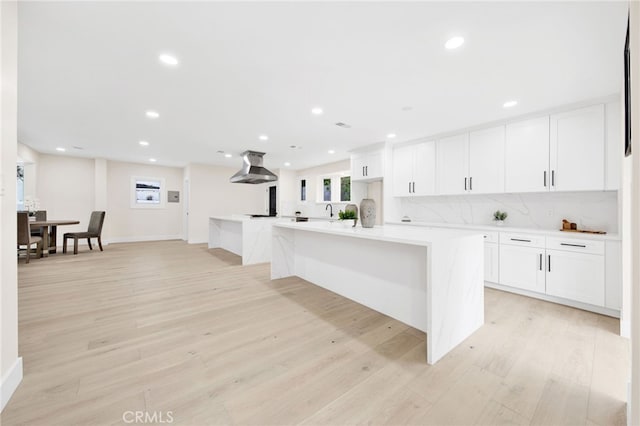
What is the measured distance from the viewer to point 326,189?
7.91 meters

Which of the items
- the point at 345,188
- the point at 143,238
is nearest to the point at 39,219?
the point at 143,238

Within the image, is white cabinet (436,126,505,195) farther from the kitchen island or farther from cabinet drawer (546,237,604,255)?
the kitchen island

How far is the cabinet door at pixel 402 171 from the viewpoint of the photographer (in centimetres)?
494

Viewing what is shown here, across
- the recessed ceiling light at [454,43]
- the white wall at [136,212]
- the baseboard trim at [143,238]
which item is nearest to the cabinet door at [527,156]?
the recessed ceiling light at [454,43]

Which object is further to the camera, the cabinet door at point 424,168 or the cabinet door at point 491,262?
the cabinet door at point 424,168

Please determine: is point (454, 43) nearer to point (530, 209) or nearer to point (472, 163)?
point (472, 163)

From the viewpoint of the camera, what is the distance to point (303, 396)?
151 centimetres

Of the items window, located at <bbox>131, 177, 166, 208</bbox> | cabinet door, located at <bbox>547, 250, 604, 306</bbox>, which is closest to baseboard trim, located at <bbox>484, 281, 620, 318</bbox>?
cabinet door, located at <bbox>547, 250, 604, 306</bbox>

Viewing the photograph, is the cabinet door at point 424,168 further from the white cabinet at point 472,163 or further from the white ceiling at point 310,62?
the white ceiling at point 310,62

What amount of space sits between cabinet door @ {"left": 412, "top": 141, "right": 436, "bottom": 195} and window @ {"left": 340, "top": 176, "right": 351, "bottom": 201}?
248 cm

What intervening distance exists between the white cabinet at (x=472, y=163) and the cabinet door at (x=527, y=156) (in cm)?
10

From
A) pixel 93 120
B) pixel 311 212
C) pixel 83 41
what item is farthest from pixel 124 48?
pixel 311 212

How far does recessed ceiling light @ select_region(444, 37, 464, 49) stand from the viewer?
77.1 inches
